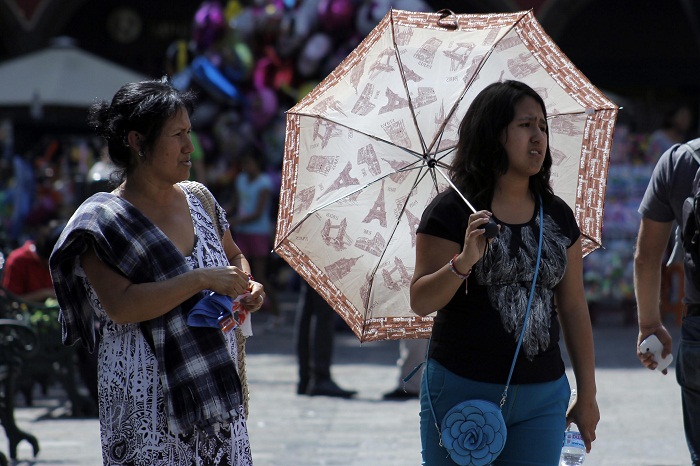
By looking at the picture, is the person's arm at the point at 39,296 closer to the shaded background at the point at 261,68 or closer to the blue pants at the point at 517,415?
the shaded background at the point at 261,68

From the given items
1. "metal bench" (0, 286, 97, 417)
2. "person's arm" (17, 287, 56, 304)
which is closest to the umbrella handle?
"metal bench" (0, 286, 97, 417)

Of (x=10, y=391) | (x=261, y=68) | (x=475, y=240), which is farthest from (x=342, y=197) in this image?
(x=261, y=68)

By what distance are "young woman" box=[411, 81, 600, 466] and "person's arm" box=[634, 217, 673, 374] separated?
2.93 feet

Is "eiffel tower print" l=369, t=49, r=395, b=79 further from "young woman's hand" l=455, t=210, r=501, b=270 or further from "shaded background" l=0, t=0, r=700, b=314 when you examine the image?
"shaded background" l=0, t=0, r=700, b=314

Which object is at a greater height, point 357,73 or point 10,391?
point 357,73

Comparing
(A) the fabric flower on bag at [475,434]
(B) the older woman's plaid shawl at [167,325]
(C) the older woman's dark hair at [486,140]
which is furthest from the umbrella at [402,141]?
(B) the older woman's plaid shawl at [167,325]

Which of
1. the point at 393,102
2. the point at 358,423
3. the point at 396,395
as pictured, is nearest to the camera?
the point at 393,102

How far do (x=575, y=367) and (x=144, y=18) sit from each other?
1872 centimetres

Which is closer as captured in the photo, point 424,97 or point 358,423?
point 424,97

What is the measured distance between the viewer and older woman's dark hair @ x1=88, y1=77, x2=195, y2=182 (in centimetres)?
348

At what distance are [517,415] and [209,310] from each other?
35.9 inches

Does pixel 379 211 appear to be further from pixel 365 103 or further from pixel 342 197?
pixel 365 103

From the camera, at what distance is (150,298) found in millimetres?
3340

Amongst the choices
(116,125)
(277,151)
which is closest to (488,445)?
(116,125)
